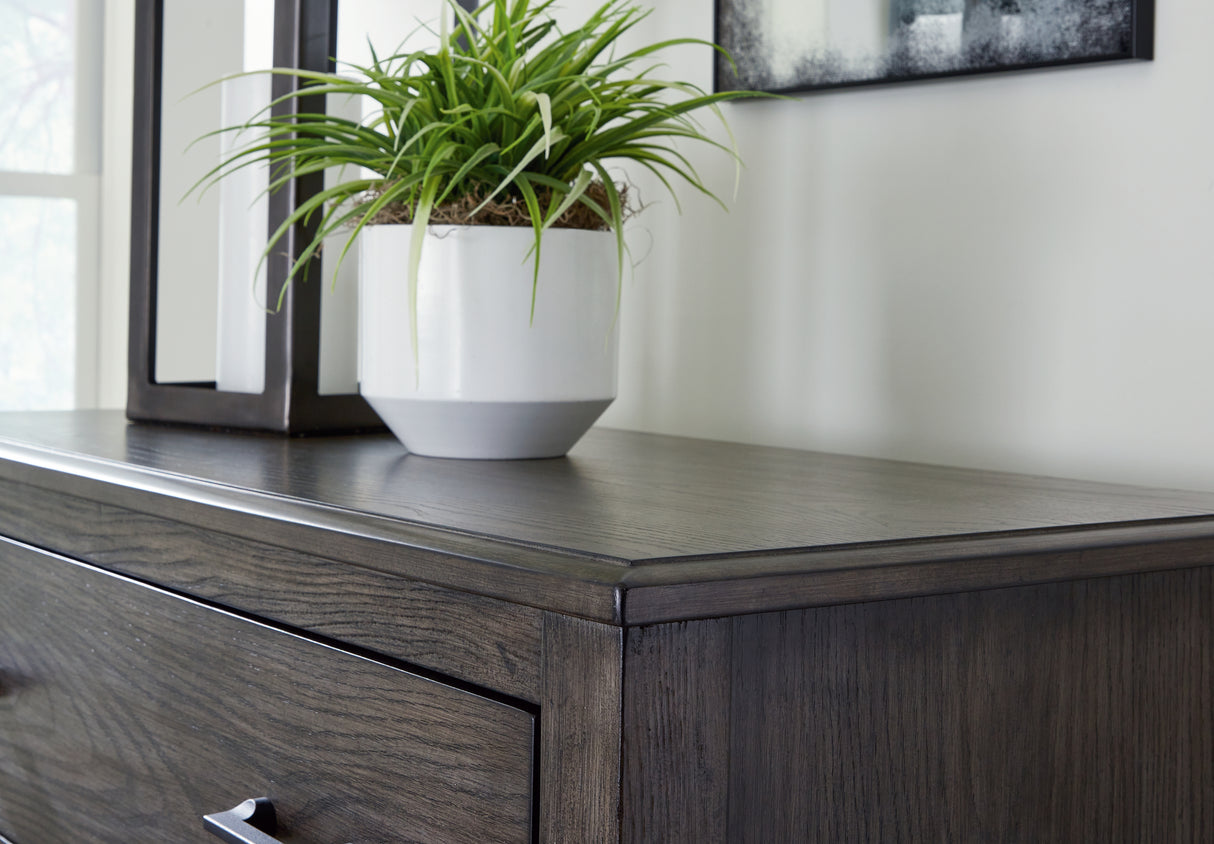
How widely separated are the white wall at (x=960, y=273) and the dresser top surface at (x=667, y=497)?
0.33ft

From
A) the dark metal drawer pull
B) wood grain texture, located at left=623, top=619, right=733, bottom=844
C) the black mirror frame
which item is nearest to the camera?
wood grain texture, located at left=623, top=619, right=733, bottom=844

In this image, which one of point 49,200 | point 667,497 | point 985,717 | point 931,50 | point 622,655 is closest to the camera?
point 622,655

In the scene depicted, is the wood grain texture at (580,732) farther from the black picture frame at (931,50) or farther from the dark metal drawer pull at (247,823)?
the black picture frame at (931,50)

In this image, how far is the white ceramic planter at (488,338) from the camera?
79 centimetres

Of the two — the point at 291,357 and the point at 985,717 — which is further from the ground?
the point at 291,357

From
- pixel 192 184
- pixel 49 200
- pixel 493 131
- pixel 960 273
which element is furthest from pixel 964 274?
pixel 49 200

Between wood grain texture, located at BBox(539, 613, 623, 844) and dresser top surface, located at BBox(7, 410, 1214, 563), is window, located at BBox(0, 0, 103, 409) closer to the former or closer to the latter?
dresser top surface, located at BBox(7, 410, 1214, 563)

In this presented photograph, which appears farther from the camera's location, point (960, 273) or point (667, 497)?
point (960, 273)

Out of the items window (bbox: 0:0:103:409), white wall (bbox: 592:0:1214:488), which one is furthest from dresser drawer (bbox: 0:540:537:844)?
window (bbox: 0:0:103:409)

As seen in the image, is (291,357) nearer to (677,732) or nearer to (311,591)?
(311,591)

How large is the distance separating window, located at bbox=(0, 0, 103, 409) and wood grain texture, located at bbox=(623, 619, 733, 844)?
2.13 m

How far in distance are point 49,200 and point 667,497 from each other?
2026mm

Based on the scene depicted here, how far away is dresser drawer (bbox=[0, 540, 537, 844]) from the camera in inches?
19.4

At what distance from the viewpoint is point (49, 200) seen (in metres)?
2.29
